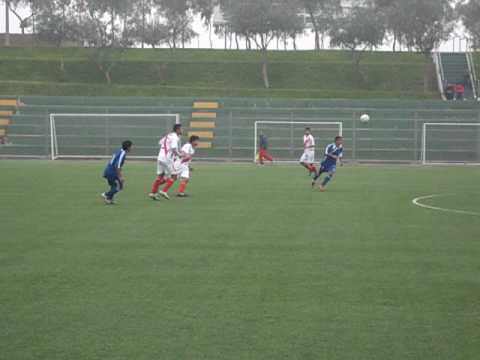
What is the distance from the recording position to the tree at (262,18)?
54.9m

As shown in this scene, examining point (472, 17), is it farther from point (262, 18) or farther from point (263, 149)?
point (263, 149)

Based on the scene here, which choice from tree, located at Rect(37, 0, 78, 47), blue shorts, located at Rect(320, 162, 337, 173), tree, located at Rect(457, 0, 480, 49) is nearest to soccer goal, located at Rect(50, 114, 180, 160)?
tree, located at Rect(37, 0, 78, 47)

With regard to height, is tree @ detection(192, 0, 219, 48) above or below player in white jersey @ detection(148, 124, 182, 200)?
above

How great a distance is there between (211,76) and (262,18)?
541cm

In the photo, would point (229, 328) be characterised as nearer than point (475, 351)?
No

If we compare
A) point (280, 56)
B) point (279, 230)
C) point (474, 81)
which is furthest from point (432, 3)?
point (279, 230)

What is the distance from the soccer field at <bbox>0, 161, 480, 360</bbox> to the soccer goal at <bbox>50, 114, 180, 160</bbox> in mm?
23209

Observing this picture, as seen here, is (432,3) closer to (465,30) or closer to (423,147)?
(465,30)

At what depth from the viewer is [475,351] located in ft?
21.0

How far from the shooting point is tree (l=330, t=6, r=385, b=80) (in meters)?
53.5

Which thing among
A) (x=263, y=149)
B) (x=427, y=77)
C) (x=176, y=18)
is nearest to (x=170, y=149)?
(x=263, y=149)

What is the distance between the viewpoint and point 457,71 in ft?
177

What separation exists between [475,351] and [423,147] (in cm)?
3417

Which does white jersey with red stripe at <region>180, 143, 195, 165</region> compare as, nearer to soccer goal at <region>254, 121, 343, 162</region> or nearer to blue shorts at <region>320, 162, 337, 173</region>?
blue shorts at <region>320, 162, 337, 173</region>
